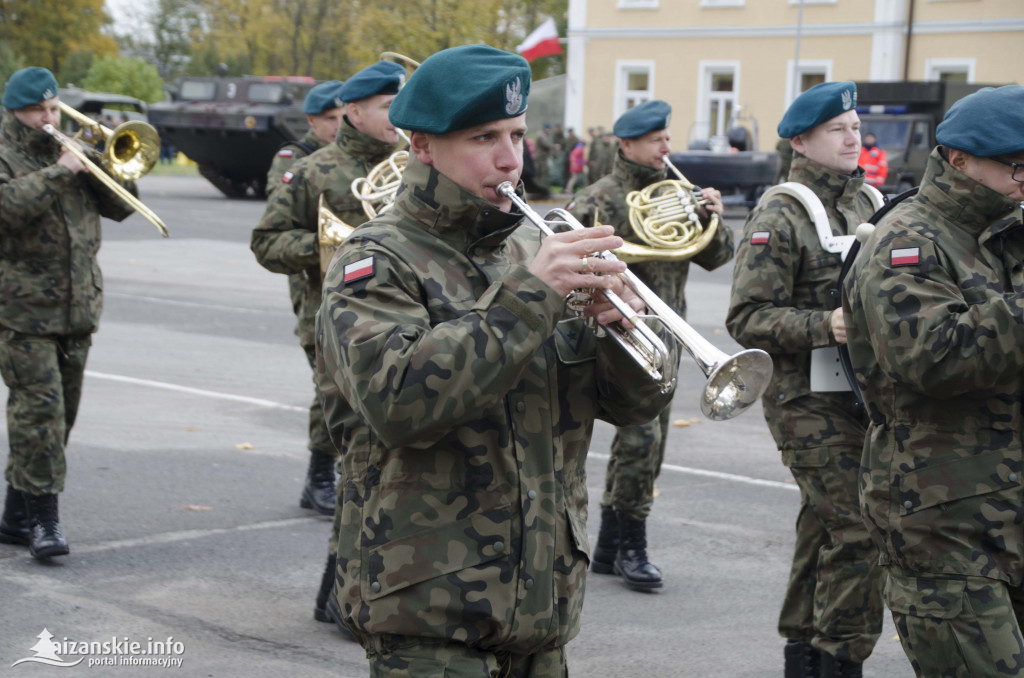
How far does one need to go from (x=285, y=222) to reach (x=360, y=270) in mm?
3666

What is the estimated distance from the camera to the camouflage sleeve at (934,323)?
10.3 ft

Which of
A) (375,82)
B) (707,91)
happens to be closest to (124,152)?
(375,82)

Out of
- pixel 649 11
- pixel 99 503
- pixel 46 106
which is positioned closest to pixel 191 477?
pixel 99 503

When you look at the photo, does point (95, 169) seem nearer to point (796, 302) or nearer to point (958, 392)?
point (796, 302)

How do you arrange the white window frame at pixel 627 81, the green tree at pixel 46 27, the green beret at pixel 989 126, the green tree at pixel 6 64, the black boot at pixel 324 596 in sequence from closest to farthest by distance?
the green beret at pixel 989 126 → the black boot at pixel 324 596 → the white window frame at pixel 627 81 → the green tree at pixel 6 64 → the green tree at pixel 46 27

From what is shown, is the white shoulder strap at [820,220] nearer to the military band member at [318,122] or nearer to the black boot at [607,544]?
the black boot at [607,544]

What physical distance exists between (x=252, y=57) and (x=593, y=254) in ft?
193

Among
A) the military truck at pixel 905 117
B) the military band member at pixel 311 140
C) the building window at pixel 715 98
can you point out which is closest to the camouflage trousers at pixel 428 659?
the military band member at pixel 311 140

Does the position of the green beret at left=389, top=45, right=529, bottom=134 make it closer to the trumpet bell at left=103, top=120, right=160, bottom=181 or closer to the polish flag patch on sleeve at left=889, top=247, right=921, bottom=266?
the polish flag patch on sleeve at left=889, top=247, right=921, bottom=266

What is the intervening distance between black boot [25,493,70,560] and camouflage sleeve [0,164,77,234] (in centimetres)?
125

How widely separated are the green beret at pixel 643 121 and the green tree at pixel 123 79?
54.7 metres

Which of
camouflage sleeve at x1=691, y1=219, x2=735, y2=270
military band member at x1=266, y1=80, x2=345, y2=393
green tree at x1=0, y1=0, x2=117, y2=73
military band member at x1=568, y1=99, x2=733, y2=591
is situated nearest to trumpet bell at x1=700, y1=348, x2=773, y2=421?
military band member at x1=568, y1=99, x2=733, y2=591

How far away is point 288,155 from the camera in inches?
275

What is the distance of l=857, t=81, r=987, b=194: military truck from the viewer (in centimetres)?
2459
